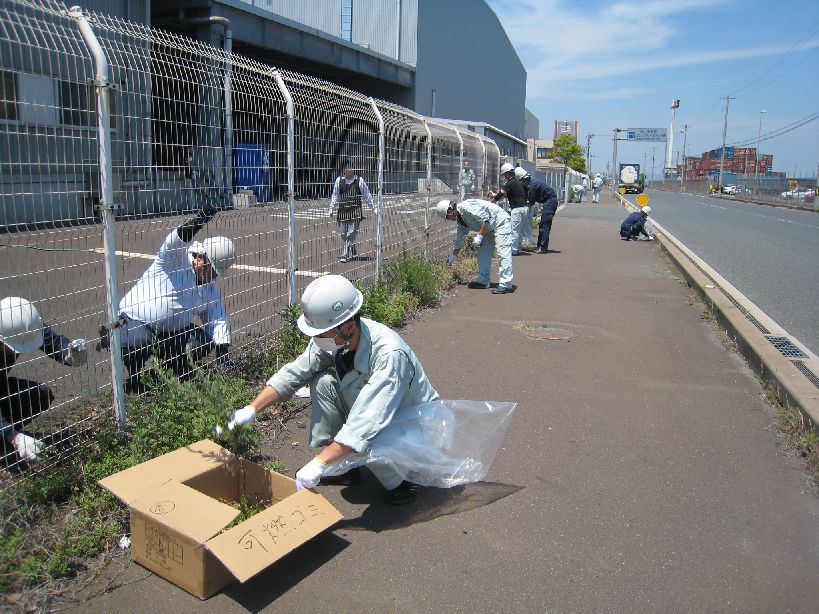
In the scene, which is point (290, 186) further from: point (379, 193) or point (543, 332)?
point (543, 332)

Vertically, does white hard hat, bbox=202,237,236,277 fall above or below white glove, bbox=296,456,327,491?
above

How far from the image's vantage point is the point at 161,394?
4000 millimetres

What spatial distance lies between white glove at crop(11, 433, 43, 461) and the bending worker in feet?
22.1

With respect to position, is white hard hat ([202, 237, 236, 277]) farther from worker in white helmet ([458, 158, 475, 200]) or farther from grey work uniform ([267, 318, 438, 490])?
worker in white helmet ([458, 158, 475, 200])

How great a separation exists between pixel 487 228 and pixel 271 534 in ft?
22.6

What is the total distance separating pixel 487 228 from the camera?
30.2ft

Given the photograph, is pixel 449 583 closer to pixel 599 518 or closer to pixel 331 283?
pixel 599 518

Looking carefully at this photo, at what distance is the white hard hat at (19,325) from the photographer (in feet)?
11.1

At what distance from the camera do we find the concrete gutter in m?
4.93

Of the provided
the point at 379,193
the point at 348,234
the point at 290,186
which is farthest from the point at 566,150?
the point at 290,186

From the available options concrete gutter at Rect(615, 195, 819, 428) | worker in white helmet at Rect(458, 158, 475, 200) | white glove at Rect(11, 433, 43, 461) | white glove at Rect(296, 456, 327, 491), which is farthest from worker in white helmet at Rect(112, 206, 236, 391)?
worker in white helmet at Rect(458, 158, 475, 200)

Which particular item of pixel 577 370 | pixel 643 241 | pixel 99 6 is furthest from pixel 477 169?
pixel 99 6

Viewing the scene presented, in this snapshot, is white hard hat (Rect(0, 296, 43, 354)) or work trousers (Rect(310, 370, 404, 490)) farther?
work trousers (Rect(310, 370, 404, 490))

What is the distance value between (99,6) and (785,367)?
16.5 meters
